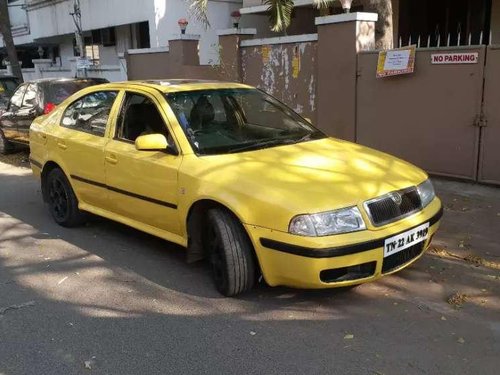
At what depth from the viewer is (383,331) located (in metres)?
3.76

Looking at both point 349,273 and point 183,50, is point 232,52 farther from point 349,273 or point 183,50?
point 349,273

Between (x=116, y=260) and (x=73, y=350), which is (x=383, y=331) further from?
(x=116, y=260)

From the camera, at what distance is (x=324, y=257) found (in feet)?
12.2

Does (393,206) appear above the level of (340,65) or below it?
below

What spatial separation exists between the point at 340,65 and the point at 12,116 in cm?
612

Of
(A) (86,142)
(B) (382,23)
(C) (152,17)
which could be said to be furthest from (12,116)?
(B) (382,23)

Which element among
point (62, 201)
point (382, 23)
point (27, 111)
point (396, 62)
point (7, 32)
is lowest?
point (62, 201)

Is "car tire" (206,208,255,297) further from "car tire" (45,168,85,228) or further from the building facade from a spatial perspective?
the building facade

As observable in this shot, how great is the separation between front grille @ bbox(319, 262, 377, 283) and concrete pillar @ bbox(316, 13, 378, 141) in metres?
4.99

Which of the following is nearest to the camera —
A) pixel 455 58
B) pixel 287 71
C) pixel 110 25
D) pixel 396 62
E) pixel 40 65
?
pixel 455 58

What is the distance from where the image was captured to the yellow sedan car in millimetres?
3814

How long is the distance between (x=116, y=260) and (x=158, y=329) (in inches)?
59.4

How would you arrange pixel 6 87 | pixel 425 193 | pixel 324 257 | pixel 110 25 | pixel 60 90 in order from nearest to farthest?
1. pixel 324 257
2. pixel 425 193
3. pixel 60 90
4. pixel 6 87
5. pixel 110 25

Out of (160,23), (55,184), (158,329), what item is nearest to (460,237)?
(158,329)
